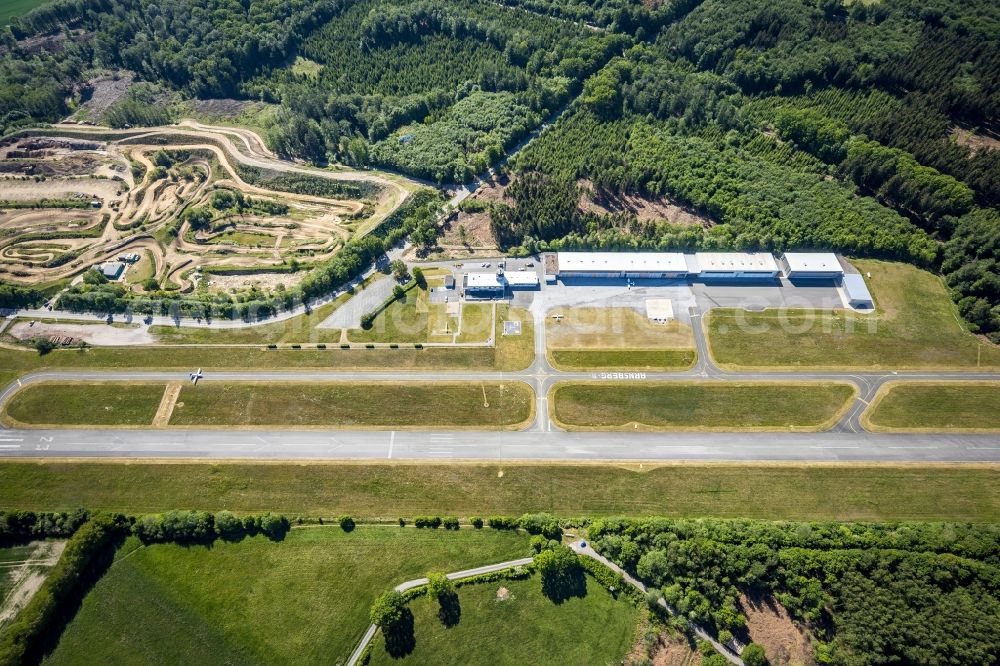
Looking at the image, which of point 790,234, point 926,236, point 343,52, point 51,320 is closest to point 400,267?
point 51,320

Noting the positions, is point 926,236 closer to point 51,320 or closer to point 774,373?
point 774,373

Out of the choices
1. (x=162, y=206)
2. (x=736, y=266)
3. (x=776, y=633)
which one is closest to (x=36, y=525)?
(x=162, y=206)

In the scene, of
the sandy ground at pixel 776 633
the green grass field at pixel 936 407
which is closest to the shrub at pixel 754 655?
the sandy ground at pixel 776 633

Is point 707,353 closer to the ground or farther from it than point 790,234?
closer to the ground

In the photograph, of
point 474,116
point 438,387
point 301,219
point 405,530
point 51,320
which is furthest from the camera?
point 474,116

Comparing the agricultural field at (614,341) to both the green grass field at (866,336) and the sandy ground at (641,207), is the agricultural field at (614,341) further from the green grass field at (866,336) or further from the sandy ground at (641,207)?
the sandy ground at (641,207)

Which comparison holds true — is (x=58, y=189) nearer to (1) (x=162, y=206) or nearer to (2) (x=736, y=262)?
(1) (x=162, y=206)
